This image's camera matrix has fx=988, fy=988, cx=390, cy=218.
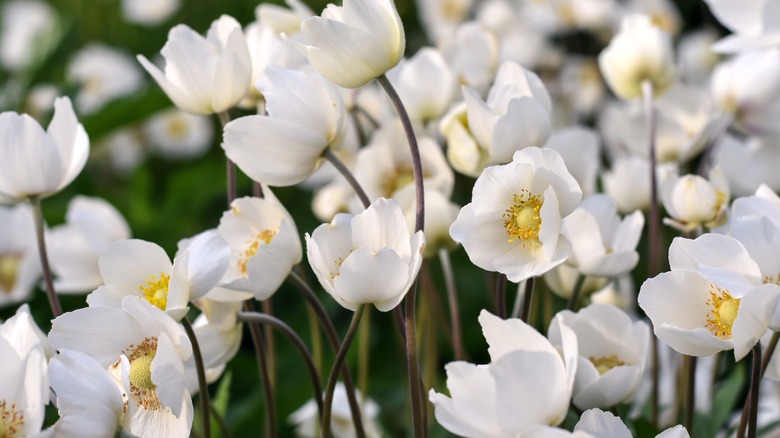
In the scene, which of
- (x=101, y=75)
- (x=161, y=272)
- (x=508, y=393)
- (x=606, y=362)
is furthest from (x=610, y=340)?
(x=101, y=75)

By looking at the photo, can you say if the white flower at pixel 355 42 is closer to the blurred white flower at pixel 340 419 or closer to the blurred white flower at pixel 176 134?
the blurred white flower at pixel 340 419

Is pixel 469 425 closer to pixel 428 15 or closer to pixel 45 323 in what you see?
pixel 45 323

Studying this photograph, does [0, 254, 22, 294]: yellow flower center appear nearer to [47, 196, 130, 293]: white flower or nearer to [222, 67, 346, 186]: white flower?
[47, 196, 130, 293]: white flower

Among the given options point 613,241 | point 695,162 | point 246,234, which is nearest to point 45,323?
point 246,234

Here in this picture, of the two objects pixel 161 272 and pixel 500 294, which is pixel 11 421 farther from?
pixel 500 294

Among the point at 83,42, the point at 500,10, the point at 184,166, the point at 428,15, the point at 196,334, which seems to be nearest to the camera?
the point at 196,334

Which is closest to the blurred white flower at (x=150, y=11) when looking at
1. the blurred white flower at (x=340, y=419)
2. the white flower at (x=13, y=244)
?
the white flower at (x=13, y=244)

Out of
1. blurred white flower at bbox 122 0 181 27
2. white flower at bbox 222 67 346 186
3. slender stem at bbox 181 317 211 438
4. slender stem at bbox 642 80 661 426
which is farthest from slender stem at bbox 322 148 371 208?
blurred white flower at bbox 122 0 181 27
